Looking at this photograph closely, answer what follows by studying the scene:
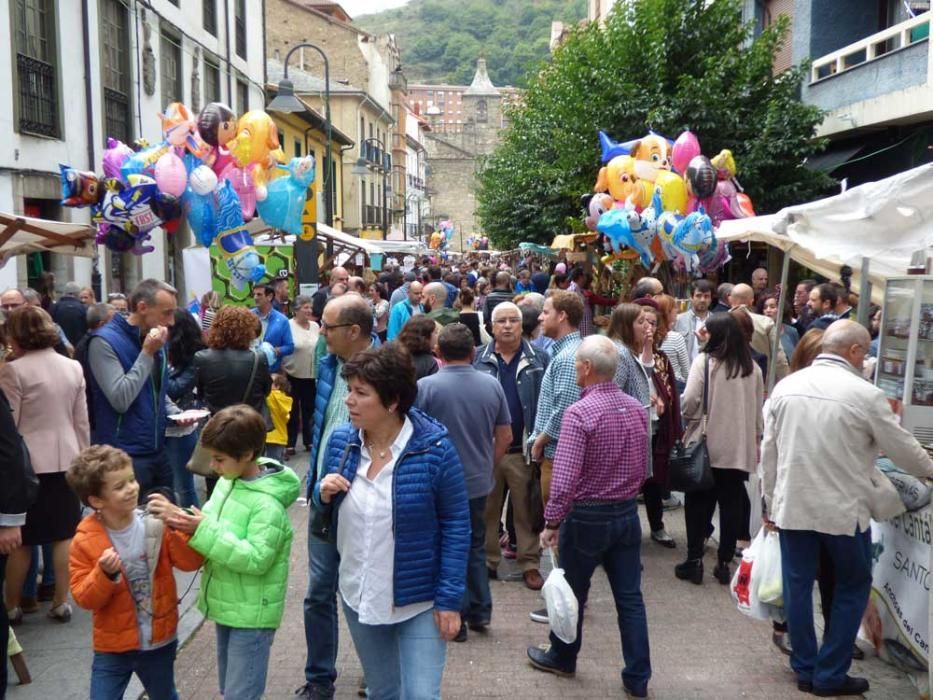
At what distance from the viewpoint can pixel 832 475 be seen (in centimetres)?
460

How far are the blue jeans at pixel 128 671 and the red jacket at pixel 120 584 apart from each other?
68 mm

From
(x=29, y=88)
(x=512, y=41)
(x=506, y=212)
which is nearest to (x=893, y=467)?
(x=29, y=88)

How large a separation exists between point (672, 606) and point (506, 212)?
27.3 metres

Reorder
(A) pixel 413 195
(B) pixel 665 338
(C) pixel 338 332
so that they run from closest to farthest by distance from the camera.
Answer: (C) pixel 338 332
(B) pixel 665 338
(A) pixel 413 195

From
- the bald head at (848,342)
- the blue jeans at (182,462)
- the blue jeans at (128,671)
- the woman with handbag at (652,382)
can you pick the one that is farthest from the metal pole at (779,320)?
the blue jeans at (128,671)

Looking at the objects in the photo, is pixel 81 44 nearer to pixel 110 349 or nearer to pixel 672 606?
pixel 110 349

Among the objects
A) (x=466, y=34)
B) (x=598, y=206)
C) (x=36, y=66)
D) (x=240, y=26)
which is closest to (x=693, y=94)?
(x=598, y=206)

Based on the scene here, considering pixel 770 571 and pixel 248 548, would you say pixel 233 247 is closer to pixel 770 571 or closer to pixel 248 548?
pixel 770 571

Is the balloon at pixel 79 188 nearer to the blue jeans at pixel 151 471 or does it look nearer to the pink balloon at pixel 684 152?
the blue jeans at pixel 151 471

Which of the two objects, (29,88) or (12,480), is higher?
(29,88)

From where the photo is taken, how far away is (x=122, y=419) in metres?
5.88

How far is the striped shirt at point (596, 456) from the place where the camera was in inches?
183

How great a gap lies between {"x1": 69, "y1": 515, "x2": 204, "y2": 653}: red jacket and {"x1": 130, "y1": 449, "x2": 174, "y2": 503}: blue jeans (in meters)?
2.23

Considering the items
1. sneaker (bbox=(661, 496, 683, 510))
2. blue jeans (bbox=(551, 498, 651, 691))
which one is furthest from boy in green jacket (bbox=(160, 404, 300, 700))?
sneaker (bbox=(661, 496, 683, 510))
